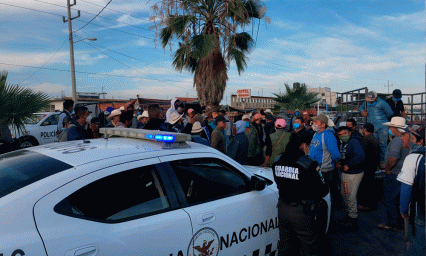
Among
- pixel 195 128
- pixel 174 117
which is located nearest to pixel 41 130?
pixel 195 128

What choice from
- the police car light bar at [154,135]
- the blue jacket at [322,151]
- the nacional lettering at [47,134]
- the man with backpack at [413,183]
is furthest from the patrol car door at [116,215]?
the nacional lettering at [47,134]

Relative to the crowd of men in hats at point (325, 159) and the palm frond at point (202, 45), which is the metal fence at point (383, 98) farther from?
the palm frond at point (202, 45)

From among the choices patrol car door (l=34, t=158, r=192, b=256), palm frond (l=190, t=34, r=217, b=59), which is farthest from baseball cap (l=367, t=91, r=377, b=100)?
palm frond (l=190, t=34, r=217, b=59)

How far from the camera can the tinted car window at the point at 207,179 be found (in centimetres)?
299

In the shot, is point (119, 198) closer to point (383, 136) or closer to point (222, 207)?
point (222, 207)

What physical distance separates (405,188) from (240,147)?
11.7ft

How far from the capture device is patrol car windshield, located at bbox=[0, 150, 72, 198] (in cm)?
225

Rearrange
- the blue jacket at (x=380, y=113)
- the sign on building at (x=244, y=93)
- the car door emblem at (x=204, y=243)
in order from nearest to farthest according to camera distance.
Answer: the car door emblem at (x=204, y=243) < the blue jacket at (x=380, y=113) < the sign on building at (x=244, y=93)

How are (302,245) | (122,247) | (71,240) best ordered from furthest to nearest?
(302,245) < (122,247) < (71,240)

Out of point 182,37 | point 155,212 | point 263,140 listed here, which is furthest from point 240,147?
point 182,37

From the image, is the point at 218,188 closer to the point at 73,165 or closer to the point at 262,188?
the point at 262,188

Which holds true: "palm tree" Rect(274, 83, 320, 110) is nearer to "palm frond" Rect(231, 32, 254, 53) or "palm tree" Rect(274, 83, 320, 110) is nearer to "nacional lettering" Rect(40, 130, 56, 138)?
"palm frond" Rect(231, 32, 254, 53)

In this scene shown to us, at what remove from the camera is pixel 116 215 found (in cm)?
244

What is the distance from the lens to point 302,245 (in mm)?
3223
